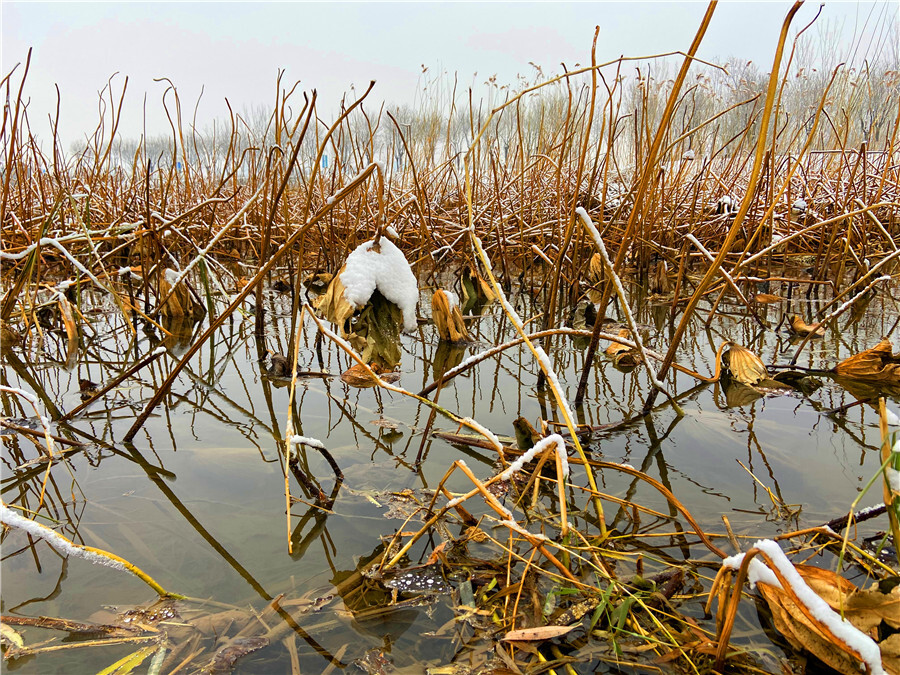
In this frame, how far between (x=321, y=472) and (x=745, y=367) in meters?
1.08

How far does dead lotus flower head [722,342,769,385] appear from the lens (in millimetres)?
1357

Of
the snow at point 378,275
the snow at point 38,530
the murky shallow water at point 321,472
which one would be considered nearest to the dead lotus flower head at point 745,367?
the murky shallow water at point 321,472

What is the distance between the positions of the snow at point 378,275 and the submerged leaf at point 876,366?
1150mm

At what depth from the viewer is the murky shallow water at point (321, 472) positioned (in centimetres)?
65

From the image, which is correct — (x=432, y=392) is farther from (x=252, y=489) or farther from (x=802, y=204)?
(x=802, y=204)

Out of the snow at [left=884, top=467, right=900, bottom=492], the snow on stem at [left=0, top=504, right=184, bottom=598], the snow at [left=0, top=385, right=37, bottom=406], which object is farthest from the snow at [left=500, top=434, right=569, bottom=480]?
the snow at [left=0, top=385, right=37, bottom=406]

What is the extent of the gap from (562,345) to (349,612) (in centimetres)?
135

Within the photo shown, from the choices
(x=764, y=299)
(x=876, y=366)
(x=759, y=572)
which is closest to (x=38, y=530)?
(x=759, y=572)

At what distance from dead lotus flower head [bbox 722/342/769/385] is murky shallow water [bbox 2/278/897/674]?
0.06 meters

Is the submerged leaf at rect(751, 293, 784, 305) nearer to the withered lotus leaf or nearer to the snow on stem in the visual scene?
the withered lotus leaf

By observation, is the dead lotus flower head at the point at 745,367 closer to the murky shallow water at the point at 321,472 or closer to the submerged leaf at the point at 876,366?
the murky shallow water at the point at 321,472

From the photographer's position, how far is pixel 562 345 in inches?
72.7

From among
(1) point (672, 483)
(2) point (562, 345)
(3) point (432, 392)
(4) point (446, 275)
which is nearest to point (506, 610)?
(1) point (672, 483)

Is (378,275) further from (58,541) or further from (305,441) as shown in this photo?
(58,541)
